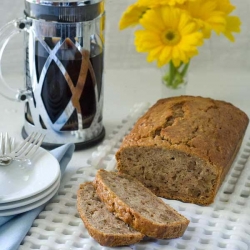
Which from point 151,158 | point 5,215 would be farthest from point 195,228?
point 5,215

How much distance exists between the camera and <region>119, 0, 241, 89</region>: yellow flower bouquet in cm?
192

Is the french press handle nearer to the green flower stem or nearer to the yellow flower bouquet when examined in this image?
the yellow flower bouquet

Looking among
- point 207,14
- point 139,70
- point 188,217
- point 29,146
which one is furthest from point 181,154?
point 139,70

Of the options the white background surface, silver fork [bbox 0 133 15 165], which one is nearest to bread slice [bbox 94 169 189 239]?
silver fork [bbox 0 133 15 165]

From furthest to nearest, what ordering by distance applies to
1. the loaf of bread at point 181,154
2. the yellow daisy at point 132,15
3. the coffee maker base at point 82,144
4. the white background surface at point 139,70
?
the white background surface at point 139,70
the yellow daisy at point 132,15
the coffee maker base at point 82,144
the loaf of bread at point 181,154

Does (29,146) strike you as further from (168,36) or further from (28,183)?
(168,36)

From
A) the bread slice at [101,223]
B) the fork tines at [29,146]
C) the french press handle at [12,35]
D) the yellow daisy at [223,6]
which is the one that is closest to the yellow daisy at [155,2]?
the yellow daisy at [223,6]

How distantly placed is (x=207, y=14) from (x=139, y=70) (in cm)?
59

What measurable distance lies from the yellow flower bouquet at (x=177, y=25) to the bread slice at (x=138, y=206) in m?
0.45

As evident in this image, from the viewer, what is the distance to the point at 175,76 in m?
2.11

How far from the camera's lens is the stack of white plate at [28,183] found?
1.51 meters

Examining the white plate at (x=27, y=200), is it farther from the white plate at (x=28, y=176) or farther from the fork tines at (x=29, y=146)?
the fork tines at (x=29, y=146)

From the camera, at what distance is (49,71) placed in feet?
5.88

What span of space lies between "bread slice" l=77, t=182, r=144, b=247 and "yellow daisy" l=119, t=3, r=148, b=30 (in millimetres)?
621
